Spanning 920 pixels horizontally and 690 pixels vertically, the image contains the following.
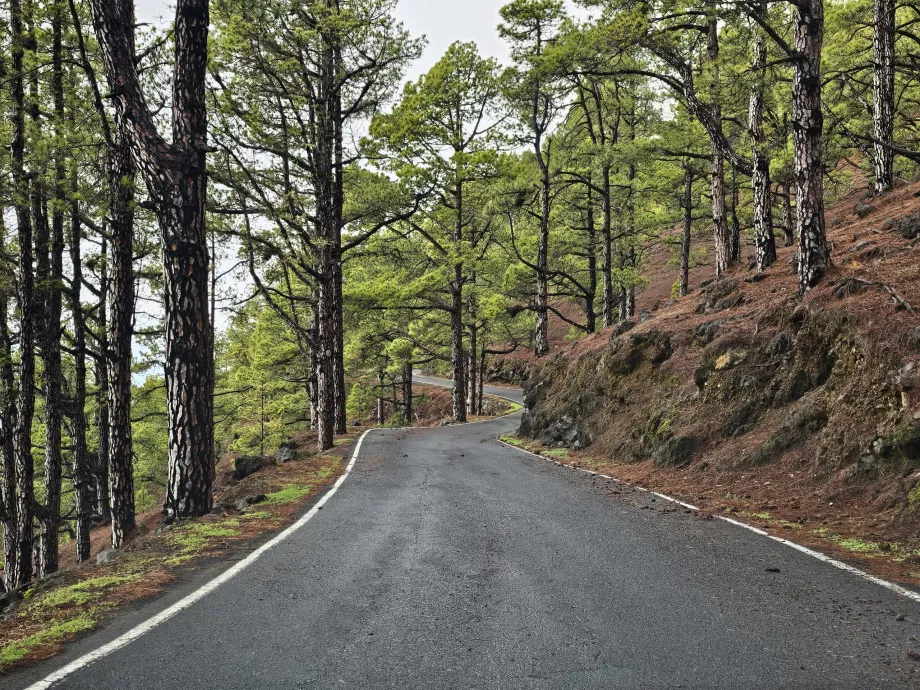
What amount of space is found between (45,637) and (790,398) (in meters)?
11.1

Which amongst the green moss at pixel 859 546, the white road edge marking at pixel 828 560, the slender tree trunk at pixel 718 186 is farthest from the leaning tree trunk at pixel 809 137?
the green moss at pixel 859 546

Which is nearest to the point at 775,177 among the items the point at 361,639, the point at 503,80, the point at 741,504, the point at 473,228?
the point at 503,80

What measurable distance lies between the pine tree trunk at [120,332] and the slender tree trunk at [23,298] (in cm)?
157

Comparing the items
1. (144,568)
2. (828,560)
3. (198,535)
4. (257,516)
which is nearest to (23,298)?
(257,516)

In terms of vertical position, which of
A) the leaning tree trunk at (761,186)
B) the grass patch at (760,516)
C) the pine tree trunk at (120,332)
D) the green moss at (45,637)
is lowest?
the grass patch at (760,516)

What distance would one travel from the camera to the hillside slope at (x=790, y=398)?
7090mm

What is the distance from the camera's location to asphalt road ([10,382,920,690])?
3.22 meters

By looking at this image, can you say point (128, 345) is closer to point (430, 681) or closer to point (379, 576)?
point (379, 576)

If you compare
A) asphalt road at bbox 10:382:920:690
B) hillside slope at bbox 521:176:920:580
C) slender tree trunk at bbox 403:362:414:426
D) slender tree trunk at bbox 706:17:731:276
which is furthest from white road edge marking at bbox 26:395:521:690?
slender tree trunk at bbox 403:362:414:426

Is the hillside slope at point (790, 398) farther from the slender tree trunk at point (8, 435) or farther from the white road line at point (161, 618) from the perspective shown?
the slender tree trunk at point (8, 435)

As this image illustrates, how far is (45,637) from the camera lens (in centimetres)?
400

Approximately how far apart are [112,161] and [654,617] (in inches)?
501

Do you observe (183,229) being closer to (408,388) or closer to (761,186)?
(761,186)

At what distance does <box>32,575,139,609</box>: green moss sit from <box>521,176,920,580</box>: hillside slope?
765cm
